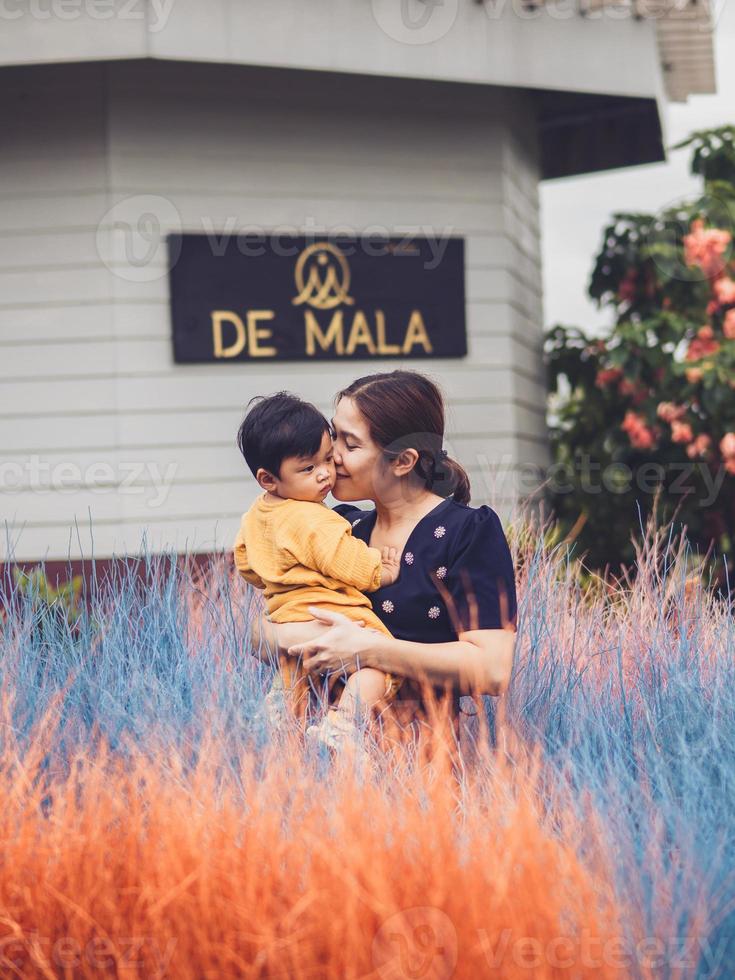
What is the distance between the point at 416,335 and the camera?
805 cm

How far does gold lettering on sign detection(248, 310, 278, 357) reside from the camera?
7746mm

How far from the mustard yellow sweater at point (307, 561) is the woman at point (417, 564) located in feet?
0.19

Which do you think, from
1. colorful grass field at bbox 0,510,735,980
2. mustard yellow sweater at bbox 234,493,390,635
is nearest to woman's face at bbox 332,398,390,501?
mustard yellow sweater at bbox 234,493,390,635

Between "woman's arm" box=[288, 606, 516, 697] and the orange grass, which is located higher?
"woman's arm" box=[288, 606, 516, 697]

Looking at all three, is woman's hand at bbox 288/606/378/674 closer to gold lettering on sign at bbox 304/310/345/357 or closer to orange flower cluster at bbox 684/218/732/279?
gold lettering on sign at bbox 304/310/345/357

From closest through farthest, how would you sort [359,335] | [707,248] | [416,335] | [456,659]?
[456,659] < [359,335] < [416,335] < [707,248]

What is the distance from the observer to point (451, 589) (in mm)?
2918

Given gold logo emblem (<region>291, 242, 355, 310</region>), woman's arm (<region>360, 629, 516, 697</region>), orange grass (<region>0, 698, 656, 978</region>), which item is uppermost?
gold logo emblem (<region>291, 242, 355, 310</region>)

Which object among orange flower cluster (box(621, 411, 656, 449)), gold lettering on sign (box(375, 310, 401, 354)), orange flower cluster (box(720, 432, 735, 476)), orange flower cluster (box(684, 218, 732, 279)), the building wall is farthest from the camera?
orange flower cluster (box(621, 411, 656, 449))

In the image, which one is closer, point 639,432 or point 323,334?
point 323,334

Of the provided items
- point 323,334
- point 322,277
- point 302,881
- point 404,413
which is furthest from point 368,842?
point 322,277

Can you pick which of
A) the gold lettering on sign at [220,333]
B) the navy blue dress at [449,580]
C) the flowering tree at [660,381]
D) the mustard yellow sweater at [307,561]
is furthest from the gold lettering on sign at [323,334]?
the navy blue dress at [449,580]

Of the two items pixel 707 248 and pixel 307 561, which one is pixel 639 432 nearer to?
pixel 707 248

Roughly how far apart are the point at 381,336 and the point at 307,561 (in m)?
5.10
